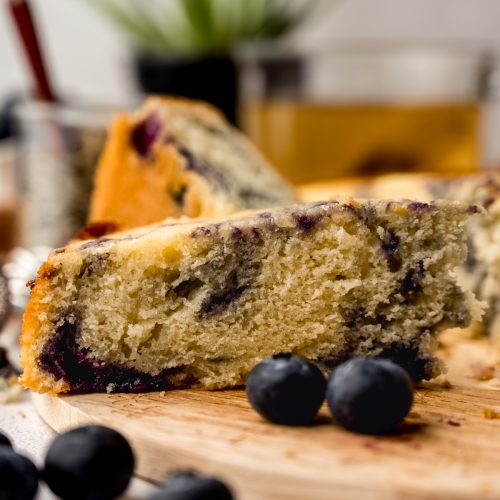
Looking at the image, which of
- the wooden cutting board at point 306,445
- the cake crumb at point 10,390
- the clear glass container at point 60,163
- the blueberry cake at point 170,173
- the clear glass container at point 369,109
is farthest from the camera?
the clear glass container at point 369,109

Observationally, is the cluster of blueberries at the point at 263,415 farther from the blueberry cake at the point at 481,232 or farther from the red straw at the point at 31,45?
the red straw at the point at 31,45

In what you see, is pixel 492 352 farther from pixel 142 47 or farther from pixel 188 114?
pixel 142 47

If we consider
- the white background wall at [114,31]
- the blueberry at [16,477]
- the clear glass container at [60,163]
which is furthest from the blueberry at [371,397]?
the white background wall at [114,31]

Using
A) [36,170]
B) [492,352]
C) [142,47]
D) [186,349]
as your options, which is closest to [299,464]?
[186,349]

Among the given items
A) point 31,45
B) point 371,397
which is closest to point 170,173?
point 31,45

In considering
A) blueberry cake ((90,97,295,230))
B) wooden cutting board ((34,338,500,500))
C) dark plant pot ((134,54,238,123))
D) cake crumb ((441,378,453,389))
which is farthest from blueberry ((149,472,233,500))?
dark plant pot ((134,54,238,123))

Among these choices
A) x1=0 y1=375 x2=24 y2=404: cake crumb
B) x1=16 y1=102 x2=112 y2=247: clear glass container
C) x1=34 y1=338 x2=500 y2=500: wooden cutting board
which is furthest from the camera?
x1=16 y1=102 x2=112 y2=247: clear glass container

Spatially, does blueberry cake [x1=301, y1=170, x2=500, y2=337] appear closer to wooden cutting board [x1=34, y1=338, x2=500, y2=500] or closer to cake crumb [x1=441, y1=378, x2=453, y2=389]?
cake crumb [x1=441, y1=378, x2=453, y2=389]
